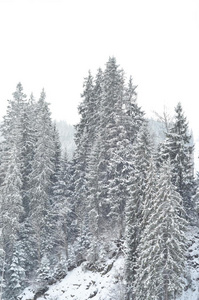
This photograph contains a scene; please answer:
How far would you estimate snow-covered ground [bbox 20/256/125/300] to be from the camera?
97.1ft

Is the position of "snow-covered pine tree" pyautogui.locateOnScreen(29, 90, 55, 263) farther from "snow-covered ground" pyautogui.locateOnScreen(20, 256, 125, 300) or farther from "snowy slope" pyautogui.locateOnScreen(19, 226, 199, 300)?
"snowy slope" pyautogui.locateOnScreen(19, 226, 199, 300)

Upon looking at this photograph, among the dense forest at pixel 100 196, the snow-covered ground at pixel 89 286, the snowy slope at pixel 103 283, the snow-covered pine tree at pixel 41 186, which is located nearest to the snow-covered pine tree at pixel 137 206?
the dense forest at pixel 100 196

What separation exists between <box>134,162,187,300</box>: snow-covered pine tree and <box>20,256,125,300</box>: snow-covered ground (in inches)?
177

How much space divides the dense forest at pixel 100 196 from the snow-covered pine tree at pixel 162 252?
83 mm

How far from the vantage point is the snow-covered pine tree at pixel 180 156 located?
30.5 metres

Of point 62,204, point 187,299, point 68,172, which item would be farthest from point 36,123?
point 187,299

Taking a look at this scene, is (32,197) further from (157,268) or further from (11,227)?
(157,268)

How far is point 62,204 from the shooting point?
137 ft

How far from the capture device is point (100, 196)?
38.3m

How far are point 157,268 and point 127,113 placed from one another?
20.3 meters

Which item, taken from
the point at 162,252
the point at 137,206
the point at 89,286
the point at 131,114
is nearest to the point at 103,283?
the point at 89,286

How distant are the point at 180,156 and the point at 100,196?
11994 mm

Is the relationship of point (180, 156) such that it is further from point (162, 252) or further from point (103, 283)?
point (103, 283)

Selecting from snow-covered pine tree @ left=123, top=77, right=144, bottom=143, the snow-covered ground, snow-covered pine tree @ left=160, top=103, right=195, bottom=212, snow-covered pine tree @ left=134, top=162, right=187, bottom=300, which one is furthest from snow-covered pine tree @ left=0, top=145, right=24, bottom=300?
snow-covered pine tree @ left=160, top=103, right=195, bottom=212
